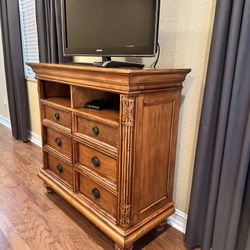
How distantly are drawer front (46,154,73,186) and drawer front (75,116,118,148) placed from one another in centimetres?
35

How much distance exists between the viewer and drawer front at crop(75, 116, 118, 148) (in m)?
1.23

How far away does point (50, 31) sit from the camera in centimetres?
211

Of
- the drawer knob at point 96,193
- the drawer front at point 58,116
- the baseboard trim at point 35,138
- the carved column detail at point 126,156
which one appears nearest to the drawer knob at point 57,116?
the drawer front at point 58,116

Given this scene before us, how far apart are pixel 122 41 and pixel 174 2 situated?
1.33 feet

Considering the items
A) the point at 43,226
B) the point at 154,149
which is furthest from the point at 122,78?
the point at 43,226

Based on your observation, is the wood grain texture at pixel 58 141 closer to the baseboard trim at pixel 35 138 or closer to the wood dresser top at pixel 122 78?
the wood dresser top at pixel 122 78

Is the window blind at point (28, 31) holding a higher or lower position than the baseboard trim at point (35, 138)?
higher

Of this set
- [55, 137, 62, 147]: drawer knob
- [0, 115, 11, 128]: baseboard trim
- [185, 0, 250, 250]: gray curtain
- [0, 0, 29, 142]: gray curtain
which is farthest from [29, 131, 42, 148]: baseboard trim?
[185, 0, 250, 250]: gray curtain

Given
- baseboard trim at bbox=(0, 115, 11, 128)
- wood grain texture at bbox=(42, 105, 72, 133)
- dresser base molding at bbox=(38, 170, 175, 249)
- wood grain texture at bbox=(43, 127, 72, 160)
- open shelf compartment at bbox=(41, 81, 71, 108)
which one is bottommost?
baseboard trim at bbox=(0, 115, 11, 128)

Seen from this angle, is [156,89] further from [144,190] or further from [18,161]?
[18,161]

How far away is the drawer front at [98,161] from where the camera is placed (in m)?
1.28

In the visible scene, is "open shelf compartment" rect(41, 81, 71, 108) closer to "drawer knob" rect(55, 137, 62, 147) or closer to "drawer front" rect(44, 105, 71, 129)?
"drawer front" rect(44, 105, 71, 129)

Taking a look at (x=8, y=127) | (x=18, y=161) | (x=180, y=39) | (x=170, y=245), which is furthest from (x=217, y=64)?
(x=8, y=127)

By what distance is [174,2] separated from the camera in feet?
4.59
